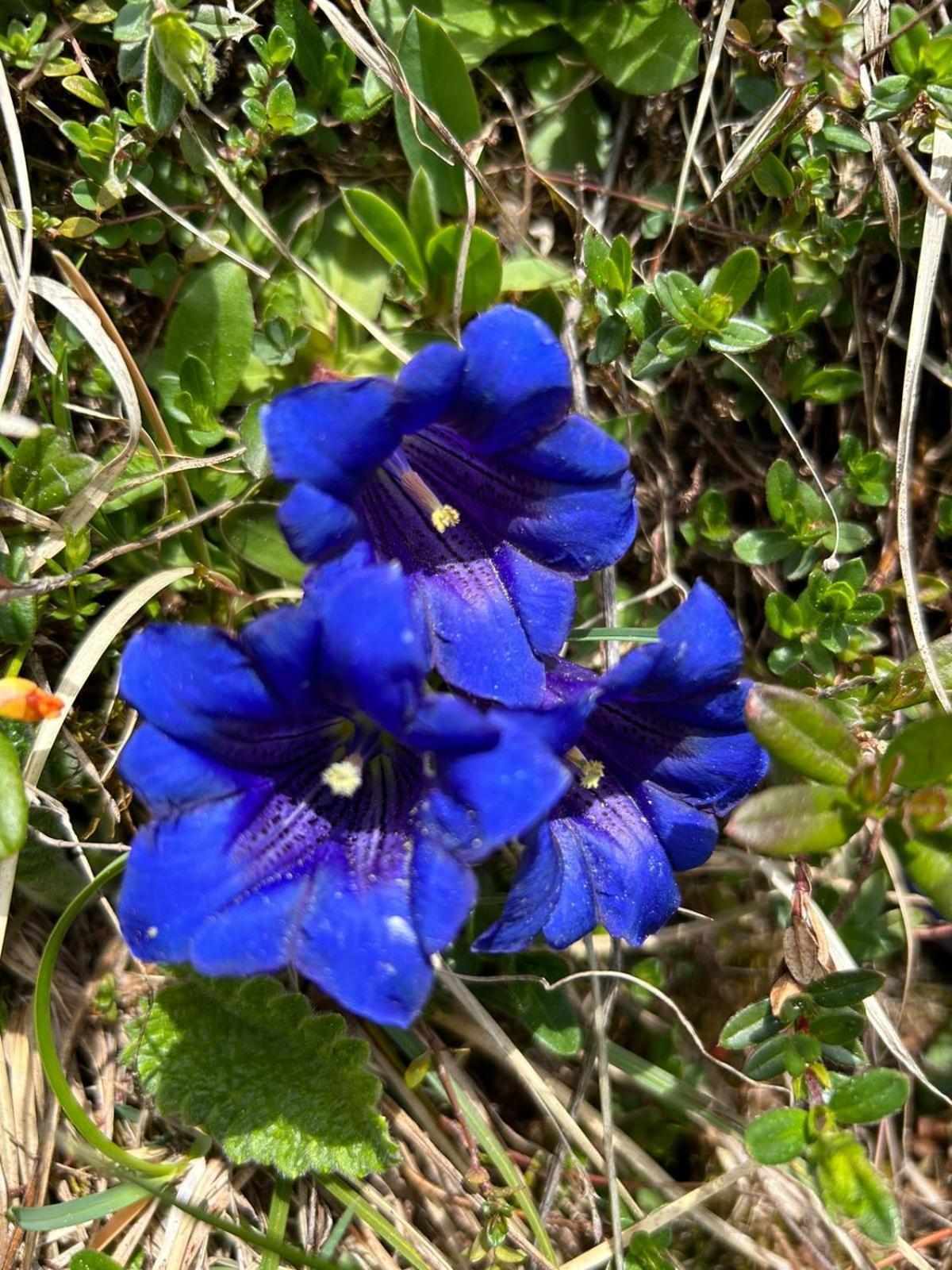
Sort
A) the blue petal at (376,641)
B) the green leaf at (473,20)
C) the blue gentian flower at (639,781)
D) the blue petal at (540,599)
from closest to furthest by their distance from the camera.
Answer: the blue petal at (376,641) < the blue gentian flower at (639,781) < the blue petal at (540,599) < the green leaf at (473,20)

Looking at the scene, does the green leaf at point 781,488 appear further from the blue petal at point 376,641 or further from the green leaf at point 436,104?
the blue petal at point 376,641

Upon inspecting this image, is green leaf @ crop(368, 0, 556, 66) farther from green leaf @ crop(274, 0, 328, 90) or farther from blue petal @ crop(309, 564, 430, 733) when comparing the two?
blue petal @ crop(309, 564, 430, 733)

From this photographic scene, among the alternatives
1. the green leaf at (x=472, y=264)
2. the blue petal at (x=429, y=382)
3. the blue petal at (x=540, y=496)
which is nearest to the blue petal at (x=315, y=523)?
the blue petal at (x=429, y=382)

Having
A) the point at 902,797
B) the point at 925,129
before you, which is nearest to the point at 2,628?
A: the point at 902,797

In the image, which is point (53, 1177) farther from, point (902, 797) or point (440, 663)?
point (902, 797)

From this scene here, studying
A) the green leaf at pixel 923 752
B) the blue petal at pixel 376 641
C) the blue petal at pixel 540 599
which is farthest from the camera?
the blue petal at pixel 540 599

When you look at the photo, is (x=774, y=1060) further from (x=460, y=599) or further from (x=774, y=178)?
(x=774, y=178)

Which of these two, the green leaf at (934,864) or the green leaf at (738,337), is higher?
the green leaf at (738,337)
